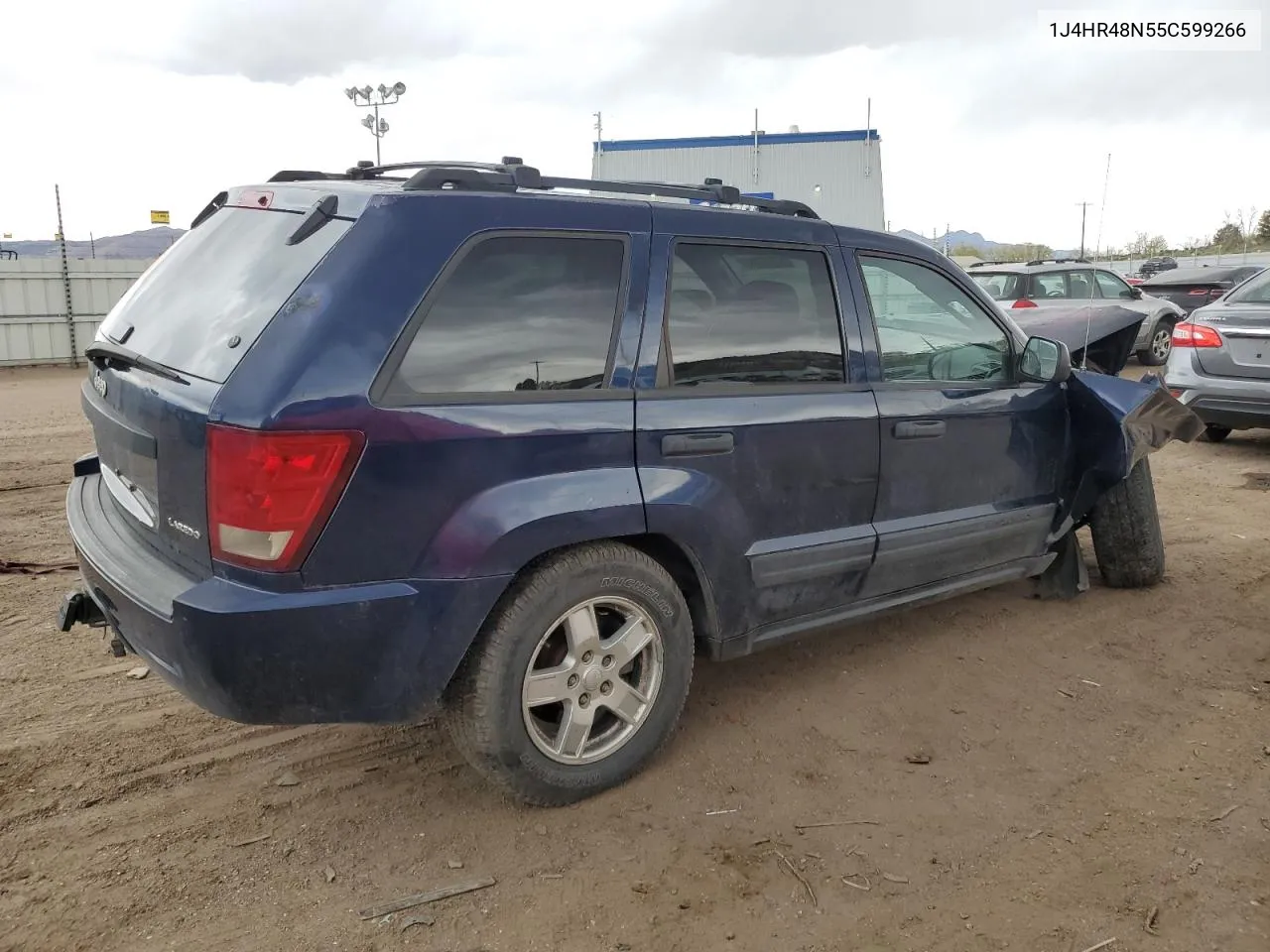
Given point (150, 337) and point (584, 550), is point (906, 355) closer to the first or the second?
point (584, 550)

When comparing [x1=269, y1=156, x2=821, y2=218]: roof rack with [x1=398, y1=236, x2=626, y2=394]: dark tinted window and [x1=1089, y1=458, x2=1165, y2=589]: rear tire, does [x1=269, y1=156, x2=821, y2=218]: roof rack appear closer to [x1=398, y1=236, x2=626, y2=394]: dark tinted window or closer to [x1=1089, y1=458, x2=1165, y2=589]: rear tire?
[x1=398, y1=236, x2=626, y2=394]: dark tinted window

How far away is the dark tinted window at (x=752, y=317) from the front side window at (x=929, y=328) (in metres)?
0.28

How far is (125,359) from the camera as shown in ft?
9.97

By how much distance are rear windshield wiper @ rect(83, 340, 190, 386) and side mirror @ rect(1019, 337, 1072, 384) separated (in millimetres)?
3279

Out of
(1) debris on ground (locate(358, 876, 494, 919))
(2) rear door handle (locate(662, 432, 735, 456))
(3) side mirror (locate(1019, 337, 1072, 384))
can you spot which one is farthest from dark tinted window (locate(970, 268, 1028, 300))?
(1) debris on ground (locate(358, 876, 494, 919))

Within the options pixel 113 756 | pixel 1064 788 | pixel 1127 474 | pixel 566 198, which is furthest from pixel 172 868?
pixel 1127 474

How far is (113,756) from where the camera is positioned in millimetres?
3322

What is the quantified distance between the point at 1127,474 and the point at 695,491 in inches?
91.4

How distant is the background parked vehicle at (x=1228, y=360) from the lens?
7.87 m

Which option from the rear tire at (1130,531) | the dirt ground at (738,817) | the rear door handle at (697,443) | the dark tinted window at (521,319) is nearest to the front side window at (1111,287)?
the rear tire at (1130,531)

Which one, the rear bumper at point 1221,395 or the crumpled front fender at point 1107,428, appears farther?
the rear bumper at point 1221,395

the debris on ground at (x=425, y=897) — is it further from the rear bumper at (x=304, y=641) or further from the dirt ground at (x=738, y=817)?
the rear bumper at (x=304, y=641)

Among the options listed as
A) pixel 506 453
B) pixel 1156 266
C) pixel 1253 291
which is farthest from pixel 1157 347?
pixel 1156 266

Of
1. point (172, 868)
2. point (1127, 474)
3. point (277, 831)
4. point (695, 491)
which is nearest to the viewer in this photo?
point (172, 868)
